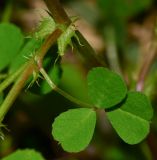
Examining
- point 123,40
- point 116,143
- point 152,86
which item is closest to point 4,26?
point 152,86

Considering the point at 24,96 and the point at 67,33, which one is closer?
the point at 67,33

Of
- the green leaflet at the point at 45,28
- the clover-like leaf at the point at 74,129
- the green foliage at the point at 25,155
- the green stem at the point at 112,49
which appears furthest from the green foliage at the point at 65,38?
the green stem at the point at 112,49

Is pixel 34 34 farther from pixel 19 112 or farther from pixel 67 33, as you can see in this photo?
pixel 19 112

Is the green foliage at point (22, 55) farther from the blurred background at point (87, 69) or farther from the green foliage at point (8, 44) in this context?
the blurred background at point (87, 69)

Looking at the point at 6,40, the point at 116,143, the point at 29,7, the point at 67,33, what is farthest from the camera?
the point at 29,7

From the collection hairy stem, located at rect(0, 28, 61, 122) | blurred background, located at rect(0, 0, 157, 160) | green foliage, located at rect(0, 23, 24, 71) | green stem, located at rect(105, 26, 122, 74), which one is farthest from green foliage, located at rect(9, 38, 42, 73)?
green stem, located at rect(105, 26, 122, 74)

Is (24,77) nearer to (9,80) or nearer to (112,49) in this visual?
(9,80)
